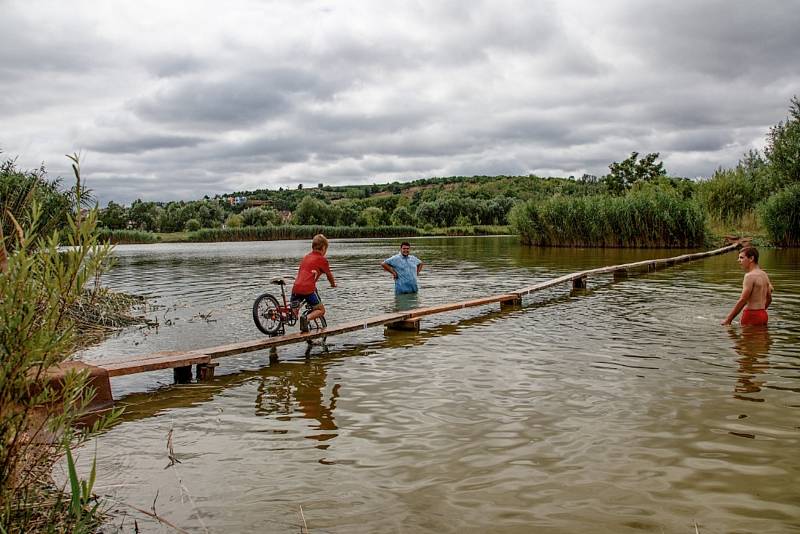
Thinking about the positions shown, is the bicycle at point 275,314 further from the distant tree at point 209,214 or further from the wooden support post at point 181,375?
the distant tree at point 209,214

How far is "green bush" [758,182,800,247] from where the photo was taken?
3444cm

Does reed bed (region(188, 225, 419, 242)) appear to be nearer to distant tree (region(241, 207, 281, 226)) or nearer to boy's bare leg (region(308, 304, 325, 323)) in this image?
distant tree (region(241, 207, 281, 226))

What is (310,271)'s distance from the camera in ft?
34.3

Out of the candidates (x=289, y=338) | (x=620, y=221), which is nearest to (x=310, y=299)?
(x=289, y=338)

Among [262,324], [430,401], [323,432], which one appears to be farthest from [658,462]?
[262,324]

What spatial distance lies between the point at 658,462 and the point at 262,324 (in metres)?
7.11

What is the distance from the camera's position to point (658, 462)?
202 inches

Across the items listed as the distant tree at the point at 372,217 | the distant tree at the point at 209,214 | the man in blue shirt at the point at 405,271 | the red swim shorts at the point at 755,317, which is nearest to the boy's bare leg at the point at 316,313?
the man in blue shirt at the point at 405,271

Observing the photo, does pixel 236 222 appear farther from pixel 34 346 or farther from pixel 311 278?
pixel 34 346

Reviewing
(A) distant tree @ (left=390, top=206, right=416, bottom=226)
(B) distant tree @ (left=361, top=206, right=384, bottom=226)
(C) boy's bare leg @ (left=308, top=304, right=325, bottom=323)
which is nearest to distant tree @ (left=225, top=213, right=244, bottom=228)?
(B) distant tree @ (left=361, top=206, right=384, bottom=226)

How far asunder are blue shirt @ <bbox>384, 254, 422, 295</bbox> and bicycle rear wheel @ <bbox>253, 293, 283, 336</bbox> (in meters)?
5.38

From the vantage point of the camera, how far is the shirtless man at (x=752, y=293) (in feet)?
33.7

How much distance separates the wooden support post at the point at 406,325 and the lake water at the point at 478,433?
0.31 m

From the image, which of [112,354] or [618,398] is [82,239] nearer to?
[618,398]
